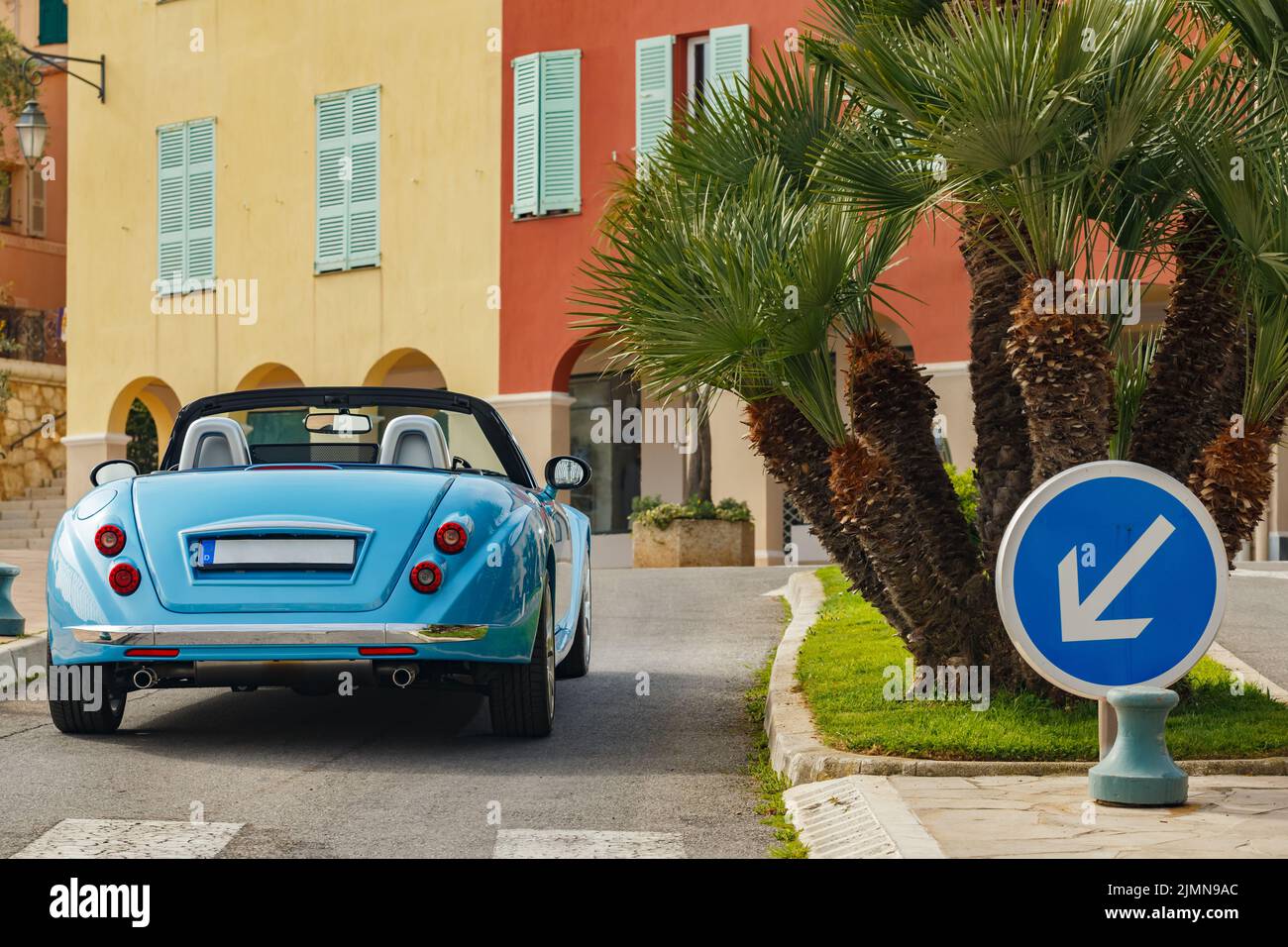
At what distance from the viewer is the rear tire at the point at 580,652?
982cm

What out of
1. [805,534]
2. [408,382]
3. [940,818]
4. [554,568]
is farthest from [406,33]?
[940,818]

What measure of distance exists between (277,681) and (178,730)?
44.6 inches

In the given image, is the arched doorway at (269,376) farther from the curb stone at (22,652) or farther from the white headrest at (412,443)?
the white headrest at (412,443)

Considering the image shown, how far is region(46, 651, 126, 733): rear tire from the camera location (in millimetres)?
7559

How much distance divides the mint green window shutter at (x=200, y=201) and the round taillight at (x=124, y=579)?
19271mm

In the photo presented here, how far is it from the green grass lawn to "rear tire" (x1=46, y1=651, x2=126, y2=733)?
2.86 m

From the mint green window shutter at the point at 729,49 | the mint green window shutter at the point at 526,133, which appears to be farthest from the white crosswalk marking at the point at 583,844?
the mint green window shutter at the point at 526,133

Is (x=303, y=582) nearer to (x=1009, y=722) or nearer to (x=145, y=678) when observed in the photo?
(x=145, y=678)

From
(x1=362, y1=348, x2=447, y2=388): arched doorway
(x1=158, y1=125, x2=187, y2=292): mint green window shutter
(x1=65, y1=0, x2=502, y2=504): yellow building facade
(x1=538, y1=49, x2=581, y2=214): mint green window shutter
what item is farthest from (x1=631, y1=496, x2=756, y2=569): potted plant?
(x1=158, y1=125, x2=187, y2=292): mint green window shutter

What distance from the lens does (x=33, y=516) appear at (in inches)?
1098

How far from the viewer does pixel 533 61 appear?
22625 mm

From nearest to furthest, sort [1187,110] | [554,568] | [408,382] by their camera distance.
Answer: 1. [1187,110]
2. [554,568]
3. [408,382]

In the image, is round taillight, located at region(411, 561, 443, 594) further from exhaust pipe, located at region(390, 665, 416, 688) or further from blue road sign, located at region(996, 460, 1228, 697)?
blue road sign, located at region(996, 460, 1228, 697)

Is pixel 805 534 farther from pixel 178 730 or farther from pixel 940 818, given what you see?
pixel 940 818
